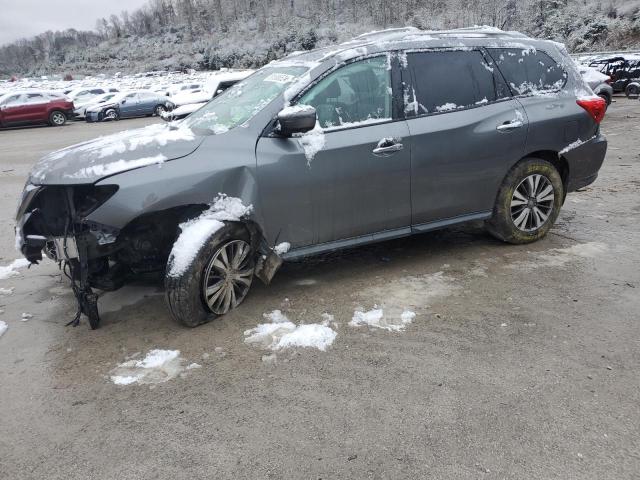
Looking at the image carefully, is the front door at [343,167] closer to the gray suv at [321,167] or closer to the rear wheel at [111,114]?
the gray suv at [321,167]

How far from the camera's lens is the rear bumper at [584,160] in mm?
5031

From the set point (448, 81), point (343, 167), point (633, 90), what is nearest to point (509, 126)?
point (448, 81)

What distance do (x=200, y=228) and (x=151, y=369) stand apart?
94 cm

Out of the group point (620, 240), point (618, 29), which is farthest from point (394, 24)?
point (620, 240)

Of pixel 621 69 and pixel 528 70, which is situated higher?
pixel 528 70

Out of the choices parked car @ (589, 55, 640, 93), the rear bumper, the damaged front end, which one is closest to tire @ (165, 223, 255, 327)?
the damaged front end

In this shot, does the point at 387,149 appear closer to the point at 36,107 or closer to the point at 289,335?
the point at 289,335

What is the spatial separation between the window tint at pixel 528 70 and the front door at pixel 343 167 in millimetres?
1198

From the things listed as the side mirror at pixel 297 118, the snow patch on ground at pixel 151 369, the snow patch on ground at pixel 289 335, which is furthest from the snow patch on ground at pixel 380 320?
the side mirror at pixel 297 118

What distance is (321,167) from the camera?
3.92 m

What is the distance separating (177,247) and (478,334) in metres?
2.03

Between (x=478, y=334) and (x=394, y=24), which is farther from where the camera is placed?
(x=394, y=24)

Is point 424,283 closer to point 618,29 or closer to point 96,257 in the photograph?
point 96,257

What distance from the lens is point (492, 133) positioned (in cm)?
459
